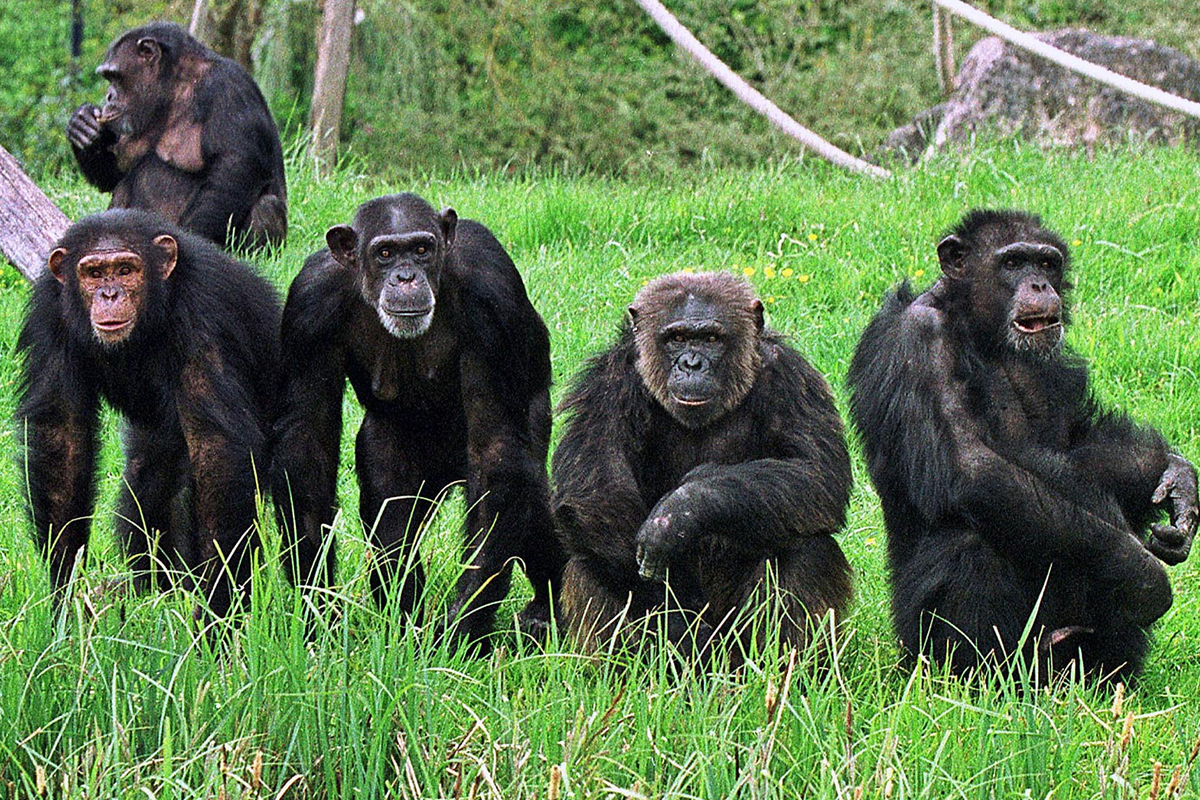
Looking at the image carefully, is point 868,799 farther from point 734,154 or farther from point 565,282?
point 734,154

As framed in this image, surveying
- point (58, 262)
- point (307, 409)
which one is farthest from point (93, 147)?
point (307, 409)

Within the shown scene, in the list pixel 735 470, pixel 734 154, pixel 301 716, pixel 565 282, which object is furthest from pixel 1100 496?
pixel 734 154

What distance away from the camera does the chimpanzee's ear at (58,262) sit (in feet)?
16.7

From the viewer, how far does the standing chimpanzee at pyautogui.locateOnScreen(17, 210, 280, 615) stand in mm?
5020

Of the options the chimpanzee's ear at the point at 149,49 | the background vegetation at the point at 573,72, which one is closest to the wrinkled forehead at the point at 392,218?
the chimpanzee's ear at the point at 149,49

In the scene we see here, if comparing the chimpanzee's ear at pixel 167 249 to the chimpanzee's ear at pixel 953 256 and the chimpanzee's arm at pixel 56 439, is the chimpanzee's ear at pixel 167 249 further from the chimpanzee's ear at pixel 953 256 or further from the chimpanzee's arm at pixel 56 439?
the chimpanzee's ear at pixel 953 256

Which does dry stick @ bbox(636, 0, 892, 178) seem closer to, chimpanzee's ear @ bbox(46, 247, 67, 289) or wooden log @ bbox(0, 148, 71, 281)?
Result: wooden log @ bbox(0, 148, 71, 281)

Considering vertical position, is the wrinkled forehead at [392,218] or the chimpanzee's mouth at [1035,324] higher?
the wrinkled forehead at [392,218]

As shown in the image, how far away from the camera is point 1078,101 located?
11.4 meters

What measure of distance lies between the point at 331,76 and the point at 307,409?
6.88 m

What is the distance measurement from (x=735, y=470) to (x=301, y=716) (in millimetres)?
1571

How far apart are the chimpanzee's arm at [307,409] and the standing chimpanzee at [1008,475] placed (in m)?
1.72

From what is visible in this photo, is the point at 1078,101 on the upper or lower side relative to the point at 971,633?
upper

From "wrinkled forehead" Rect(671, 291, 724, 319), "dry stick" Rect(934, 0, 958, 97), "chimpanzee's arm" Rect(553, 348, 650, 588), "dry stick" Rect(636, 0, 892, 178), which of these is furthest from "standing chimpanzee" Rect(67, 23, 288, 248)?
"dry stick" Rect(934, 0, 958, 97)
